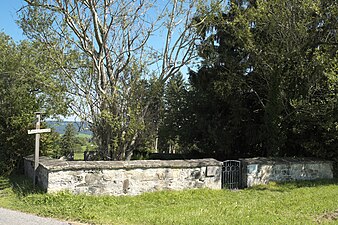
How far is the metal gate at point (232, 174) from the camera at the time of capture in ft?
34.3

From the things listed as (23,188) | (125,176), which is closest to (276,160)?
(125,176)

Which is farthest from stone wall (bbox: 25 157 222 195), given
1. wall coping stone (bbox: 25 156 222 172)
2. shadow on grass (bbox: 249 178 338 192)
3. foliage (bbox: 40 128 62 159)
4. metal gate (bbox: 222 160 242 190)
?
foliage (bbox: 40 128 62 159)

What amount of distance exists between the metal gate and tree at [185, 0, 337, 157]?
10.5 feet

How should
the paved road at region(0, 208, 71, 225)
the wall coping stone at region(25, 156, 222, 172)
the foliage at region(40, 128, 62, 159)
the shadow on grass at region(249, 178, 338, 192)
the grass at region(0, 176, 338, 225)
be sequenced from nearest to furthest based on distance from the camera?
the paved road at region(0, 208, 71, 225) → the grass at region(0, 176, 338, 225) → the wall coping stone at region(25, 156, 222, 172) → the shadow on grass at region(249, 178, 338, 192) → the foliage at region(40, 128, 62, 159)

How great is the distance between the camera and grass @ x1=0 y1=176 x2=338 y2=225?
21.5 ft

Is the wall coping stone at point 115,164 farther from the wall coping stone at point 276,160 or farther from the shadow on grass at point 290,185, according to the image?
the shadow on grass at point 290,185

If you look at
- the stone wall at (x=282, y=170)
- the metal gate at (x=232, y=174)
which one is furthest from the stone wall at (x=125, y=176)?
the stone wall at (x=282, y=170)

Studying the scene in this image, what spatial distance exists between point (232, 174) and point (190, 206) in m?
3.27

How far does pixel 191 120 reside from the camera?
60.7 feet

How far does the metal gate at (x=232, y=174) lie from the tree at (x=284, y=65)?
3.21 metres

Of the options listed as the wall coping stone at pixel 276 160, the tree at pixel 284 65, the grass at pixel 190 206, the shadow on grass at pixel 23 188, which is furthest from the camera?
the tree at pixel 284 65

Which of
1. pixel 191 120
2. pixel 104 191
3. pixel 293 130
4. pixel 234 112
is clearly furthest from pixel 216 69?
pixel 104 191

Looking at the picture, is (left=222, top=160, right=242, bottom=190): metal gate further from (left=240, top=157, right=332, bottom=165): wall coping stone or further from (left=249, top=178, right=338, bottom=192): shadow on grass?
(left=249, top=178, right=338, bottom=192): shadow on grass

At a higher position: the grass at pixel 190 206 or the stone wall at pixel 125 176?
the stone wall at pixel 125 176
